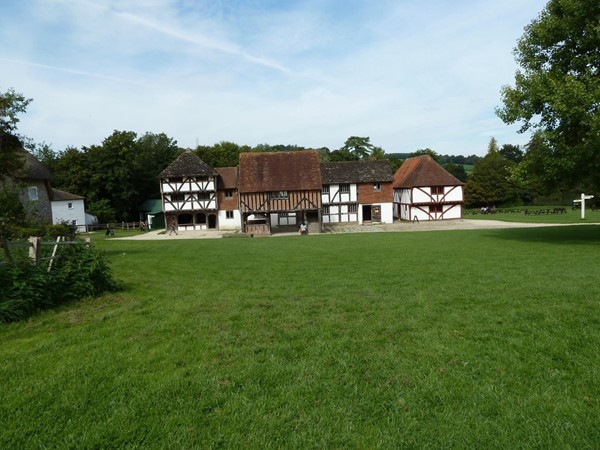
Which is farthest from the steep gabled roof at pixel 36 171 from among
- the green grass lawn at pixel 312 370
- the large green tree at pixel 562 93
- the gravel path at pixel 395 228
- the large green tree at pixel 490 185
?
the large green tree at pixel 490 185

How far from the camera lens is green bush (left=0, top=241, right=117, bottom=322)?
5.83 meters

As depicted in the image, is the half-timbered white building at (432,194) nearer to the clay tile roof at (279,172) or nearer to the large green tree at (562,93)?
the clay tile roof at (279,172)

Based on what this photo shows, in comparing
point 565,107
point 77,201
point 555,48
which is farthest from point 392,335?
point 77,201

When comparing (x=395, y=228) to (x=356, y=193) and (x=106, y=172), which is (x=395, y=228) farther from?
(x=106, y=172)

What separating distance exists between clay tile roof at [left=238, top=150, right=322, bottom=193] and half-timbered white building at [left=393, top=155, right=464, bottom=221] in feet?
35.8

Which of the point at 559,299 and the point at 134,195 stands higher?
the point at 134,195

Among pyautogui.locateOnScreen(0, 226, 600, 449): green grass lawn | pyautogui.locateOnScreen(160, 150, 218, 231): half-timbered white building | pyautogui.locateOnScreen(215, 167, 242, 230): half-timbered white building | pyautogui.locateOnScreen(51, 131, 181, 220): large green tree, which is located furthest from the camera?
pyautogui.locateOnScreen(51, 131, 181, 220): large green tree

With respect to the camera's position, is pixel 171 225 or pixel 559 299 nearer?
pixel 559 299

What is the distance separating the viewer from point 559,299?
6.05 meters

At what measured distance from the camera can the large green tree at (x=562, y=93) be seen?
13867 mm

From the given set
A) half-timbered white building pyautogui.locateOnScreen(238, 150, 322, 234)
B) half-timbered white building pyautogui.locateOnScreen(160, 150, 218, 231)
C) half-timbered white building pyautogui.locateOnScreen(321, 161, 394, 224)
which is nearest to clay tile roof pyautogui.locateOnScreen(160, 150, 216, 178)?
half-timbered white building pyautogui.locateOnScreen(160, 150, 218, 231)

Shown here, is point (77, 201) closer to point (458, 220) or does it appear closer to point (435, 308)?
point (458, 220)

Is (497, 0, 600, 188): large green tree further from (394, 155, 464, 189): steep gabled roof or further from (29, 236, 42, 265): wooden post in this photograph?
(394, 155, 464, 189): steep gabled roof

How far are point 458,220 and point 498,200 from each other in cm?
2381
